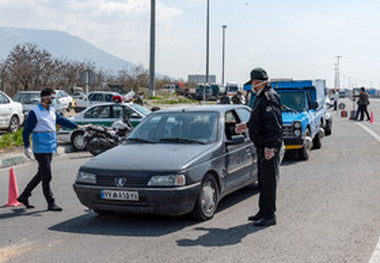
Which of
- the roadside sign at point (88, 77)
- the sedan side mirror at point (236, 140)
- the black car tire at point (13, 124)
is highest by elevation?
the roadside sign at point (88, 77)

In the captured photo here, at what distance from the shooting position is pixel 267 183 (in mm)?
6828

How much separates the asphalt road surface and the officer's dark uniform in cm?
34

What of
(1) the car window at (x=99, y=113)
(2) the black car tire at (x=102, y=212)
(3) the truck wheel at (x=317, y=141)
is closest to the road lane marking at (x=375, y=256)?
(2) the black car tire at (x=102, y=212)

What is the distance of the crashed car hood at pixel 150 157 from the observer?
6641mm

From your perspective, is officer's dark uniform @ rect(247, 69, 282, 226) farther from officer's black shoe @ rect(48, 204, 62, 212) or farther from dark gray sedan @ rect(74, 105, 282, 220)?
officer's black shoe @ rect(48, 204, 62, 212)

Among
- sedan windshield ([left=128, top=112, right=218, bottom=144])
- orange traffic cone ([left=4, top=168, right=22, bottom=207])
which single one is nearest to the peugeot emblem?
sedan windshield ([left=128, top=112, right=218, bottom=144])

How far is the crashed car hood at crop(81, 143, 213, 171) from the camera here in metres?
6.64

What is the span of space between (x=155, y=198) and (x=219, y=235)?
0.91 metres

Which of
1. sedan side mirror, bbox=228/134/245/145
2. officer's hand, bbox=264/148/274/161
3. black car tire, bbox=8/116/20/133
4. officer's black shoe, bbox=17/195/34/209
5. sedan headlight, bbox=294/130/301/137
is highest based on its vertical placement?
sedan side mirror, bbox=228/134/245/145

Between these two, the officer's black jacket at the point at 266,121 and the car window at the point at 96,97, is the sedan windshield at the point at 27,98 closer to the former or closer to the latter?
the car window at the point at 96,97

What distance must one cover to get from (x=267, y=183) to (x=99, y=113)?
10638 millimetres

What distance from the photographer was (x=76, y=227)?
6844 millimetres

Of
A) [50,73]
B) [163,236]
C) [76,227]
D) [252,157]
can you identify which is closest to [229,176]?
[252,157]

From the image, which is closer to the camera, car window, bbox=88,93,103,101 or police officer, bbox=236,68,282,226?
police officer, bbox=236,68,282,226
